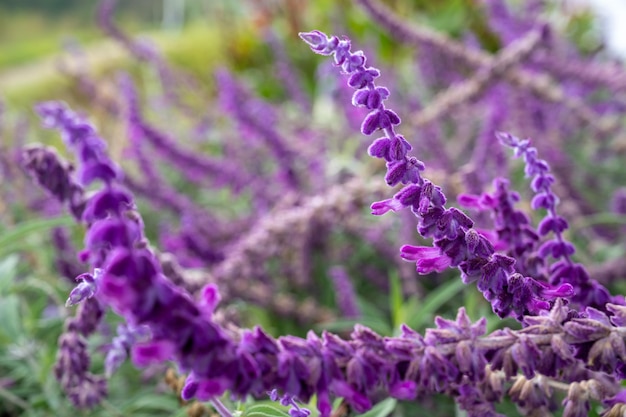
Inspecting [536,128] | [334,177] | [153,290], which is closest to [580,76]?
[536,128]

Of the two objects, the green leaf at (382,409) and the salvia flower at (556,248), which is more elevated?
the salvia flower at (556,248)

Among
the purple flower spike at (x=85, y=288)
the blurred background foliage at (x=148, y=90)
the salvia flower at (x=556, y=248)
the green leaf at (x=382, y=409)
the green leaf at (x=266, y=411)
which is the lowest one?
the green leaf at (x=266, y=411)

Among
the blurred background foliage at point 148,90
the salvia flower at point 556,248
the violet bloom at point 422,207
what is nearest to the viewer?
the violet bloom at point 422,207

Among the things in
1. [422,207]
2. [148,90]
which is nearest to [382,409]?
[422,207]

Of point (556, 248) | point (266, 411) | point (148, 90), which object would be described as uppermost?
point (148, 90)

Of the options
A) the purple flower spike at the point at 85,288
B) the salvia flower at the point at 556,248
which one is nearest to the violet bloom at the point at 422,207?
the salvia flower at the point at 556,248

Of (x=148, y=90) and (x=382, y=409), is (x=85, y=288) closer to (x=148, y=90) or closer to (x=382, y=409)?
(x=382, y=409)

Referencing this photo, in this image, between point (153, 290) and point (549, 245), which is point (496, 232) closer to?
point (549, 245)

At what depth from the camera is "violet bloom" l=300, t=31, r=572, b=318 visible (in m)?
0.41

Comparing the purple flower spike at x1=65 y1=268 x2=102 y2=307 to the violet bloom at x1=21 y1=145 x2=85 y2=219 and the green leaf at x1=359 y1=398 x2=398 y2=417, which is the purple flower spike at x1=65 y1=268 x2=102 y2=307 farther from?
the green leaf at x1=359 y1=398 x2=398 y2=417

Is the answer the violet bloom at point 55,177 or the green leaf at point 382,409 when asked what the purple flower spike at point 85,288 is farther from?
the green leaf at point 382,409

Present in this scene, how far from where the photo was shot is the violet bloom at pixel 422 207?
1.34 feet

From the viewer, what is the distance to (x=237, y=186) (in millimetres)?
1486

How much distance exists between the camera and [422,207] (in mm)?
402
